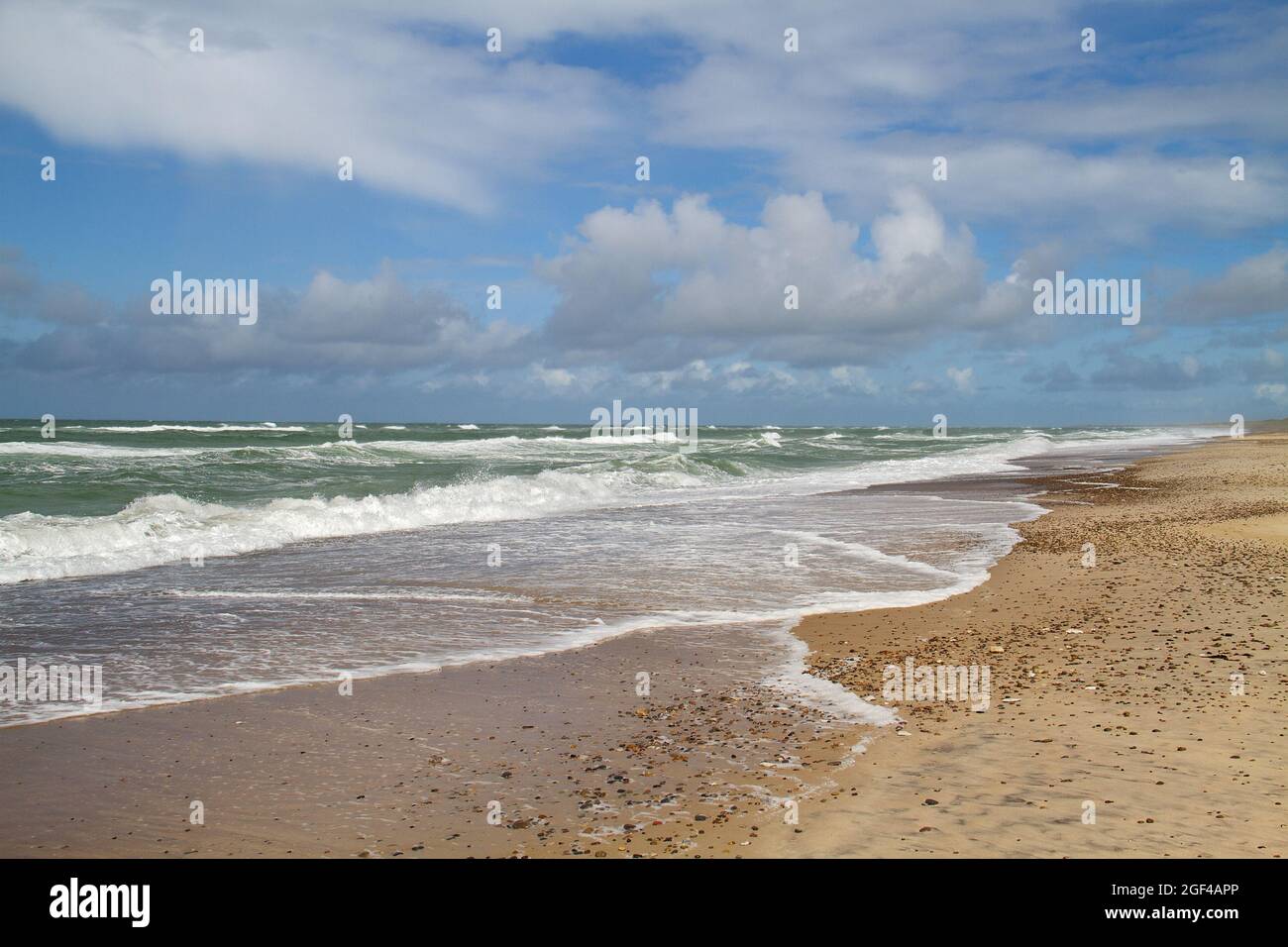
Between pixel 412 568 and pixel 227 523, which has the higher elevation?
pixel 227 523

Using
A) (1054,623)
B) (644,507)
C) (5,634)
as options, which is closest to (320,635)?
(5,634)

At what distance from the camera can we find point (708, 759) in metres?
5.34

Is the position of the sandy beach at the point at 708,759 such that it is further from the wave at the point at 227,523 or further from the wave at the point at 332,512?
the wave at the point at 227,523

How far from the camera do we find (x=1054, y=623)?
883 cm

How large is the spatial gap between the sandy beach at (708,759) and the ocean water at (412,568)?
710mm

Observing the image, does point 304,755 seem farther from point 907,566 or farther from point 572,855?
point 907,566

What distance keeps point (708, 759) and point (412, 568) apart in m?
8.94

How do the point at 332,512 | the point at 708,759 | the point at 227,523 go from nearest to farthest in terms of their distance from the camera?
1. the point at 708,759
2. the point at 227,523
3. the point at 332,512

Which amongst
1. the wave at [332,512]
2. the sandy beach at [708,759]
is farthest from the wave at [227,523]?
the sandy beach at [708,759]

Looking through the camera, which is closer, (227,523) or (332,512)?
(227,523)

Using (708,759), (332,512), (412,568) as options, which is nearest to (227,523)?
(332,512)

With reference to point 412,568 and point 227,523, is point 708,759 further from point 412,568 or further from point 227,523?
point 227,523

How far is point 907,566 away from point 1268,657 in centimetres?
594

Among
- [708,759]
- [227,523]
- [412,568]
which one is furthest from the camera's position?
[227,523]
